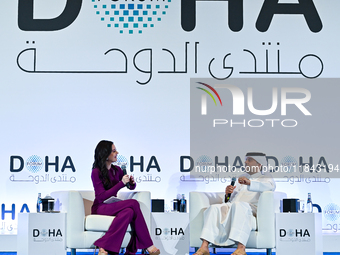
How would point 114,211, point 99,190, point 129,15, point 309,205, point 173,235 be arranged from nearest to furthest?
A: point 114,211 < point 99,190 < point 173,235 < point 309,205 < point 129,15

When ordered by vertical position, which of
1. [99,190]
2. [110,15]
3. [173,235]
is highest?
[110,15]

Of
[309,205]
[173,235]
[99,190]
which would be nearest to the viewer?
[99,190]

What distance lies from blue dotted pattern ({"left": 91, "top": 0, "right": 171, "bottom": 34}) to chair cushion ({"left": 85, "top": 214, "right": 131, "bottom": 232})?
100 inches

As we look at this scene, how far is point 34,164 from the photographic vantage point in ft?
19.7

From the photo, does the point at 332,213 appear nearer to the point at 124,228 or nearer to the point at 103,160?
the point at 124,228

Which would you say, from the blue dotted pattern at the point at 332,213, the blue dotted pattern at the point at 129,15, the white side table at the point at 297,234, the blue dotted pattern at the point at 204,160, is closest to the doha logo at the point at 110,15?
the blue dotted pattern at the point at 129,15

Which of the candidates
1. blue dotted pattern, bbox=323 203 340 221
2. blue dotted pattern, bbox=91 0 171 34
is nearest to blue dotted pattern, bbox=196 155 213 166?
blue dotted pattern, bbox=323 203 340 221

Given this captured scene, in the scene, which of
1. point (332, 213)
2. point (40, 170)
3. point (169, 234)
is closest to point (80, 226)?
point (169, 234)

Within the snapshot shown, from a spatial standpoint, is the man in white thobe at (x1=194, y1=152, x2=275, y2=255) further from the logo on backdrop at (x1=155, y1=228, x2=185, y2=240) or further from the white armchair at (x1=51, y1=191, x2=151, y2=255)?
the white armchair at (x1=51, y1=191, x2=151, y2=255)

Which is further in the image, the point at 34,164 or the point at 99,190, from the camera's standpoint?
the point at 34,164

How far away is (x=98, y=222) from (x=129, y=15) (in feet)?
9.20

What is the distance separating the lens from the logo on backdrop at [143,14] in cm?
618

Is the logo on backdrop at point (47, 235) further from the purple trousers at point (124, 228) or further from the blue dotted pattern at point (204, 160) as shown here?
the blue dotted pattern at point (204, 160)

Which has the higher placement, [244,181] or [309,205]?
→ [244,181]
